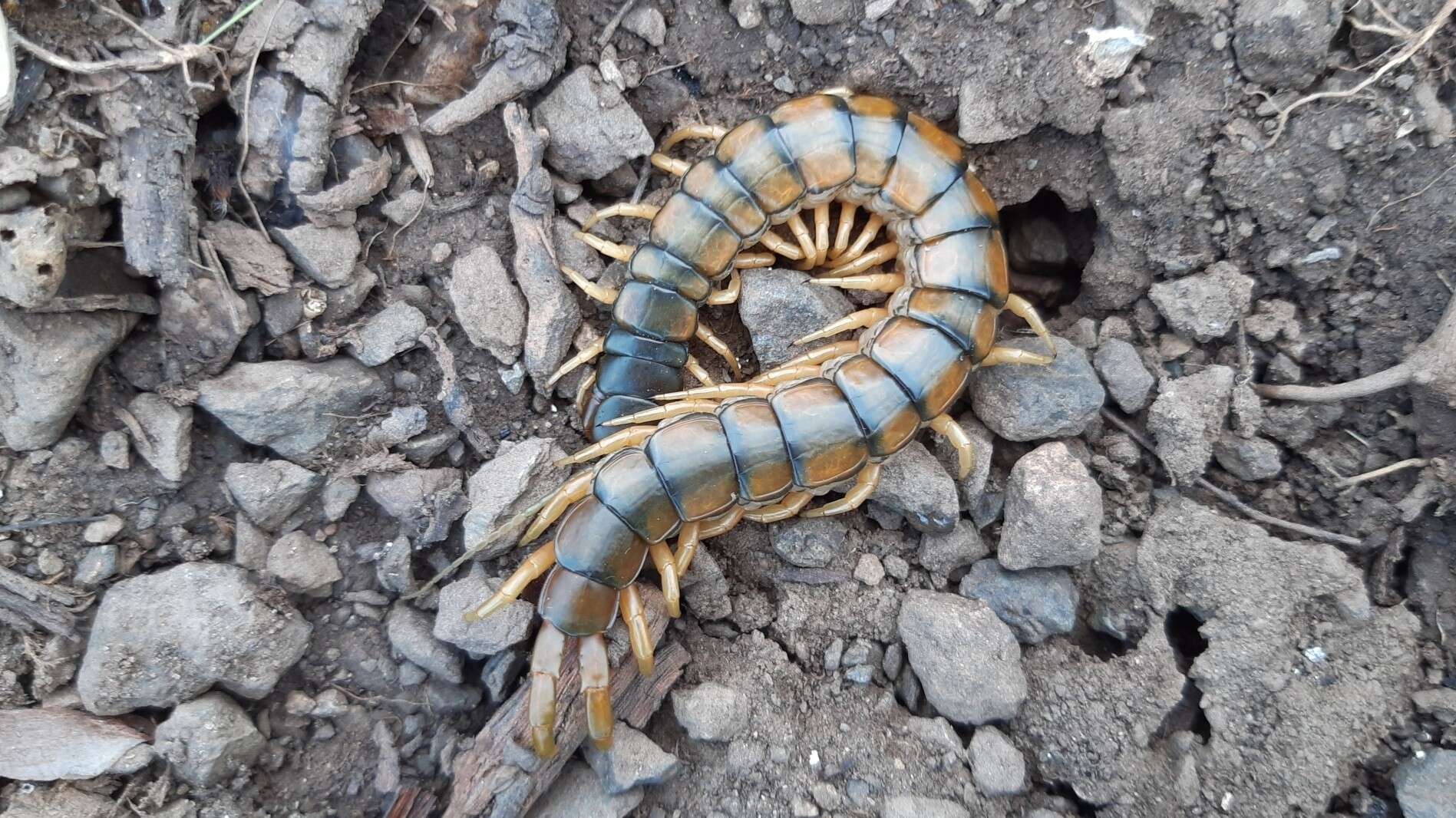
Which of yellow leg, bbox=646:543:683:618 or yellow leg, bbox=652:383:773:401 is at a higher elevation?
yellow leg, bbox=652:383:773:401

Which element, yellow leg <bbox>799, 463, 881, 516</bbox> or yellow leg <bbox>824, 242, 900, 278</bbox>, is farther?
yellow leg <bbox>824, 242, 900, 278</bbox>

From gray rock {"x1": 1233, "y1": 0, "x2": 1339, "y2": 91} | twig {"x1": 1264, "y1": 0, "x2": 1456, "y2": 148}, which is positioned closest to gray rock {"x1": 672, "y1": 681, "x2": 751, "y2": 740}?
twig {"x1": 1264, "y1": 0, "x2": 1456, "y2": 148}

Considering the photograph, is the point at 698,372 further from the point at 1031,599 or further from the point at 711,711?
the point at 1031,599

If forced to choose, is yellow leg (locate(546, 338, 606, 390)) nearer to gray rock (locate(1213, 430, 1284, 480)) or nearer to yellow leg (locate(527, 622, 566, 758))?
yellow leg (locate(527, 622, 566, 758))

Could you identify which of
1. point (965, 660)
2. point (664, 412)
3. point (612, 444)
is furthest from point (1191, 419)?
point (612, 444)

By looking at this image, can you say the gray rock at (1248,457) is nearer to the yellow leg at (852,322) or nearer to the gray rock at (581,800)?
the yellow leg at (852,322)

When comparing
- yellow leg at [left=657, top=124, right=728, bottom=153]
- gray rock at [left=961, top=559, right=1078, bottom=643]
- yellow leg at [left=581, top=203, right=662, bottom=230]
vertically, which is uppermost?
yellow leg at [left=657, top=124, right=728, bottom=153]
